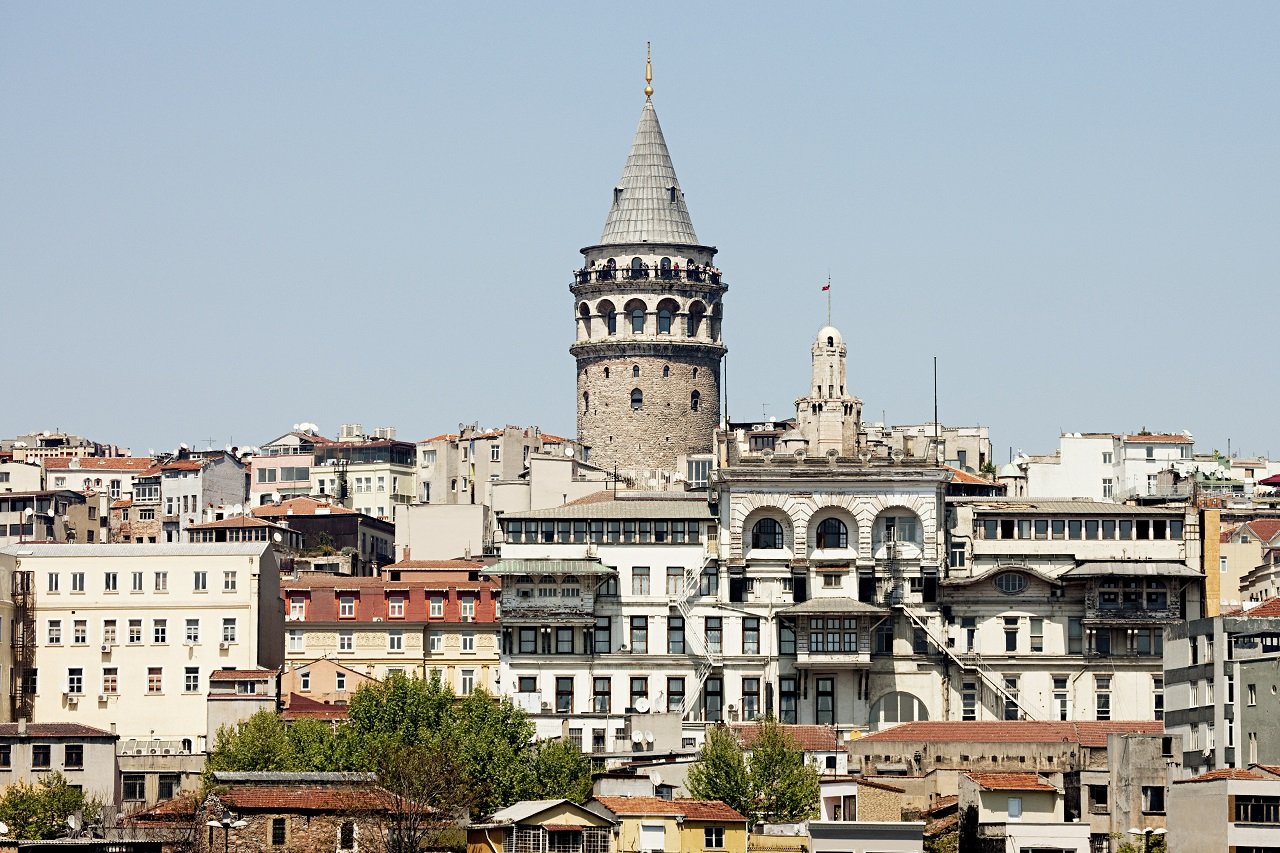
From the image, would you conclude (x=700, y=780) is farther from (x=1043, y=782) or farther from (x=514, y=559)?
(x=514, y=559)

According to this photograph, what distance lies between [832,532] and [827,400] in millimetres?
25966

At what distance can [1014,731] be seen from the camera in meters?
124

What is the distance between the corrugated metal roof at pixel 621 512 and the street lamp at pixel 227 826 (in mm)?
38317

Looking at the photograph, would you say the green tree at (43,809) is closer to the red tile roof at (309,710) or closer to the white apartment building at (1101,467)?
the red tile roof at (309,710)

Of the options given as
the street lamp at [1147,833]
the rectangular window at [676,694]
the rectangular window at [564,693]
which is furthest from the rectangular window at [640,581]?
the street lamp at [1147,833]

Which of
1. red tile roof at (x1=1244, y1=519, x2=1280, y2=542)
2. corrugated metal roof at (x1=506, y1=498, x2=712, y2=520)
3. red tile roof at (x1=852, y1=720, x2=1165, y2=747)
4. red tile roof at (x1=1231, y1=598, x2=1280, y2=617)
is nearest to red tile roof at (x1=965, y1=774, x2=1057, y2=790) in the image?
red tile roof at (x1=852, y1=720, x2=1165, y2=747)

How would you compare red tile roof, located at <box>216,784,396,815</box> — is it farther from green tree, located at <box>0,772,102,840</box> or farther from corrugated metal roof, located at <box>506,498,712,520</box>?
corrugated metal roof, located at <box>506,498,712,520</box>

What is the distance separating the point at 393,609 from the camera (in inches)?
5586

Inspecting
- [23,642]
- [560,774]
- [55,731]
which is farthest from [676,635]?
[55,731]

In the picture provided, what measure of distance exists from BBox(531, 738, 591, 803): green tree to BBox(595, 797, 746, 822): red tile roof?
3902mm

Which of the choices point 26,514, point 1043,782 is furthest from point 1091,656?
point 26,514

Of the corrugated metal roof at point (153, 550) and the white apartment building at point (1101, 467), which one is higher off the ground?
the white apartment building at point (1101, 467)

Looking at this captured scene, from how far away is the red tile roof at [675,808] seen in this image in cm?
10525

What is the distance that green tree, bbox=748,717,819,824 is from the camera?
112 meters
